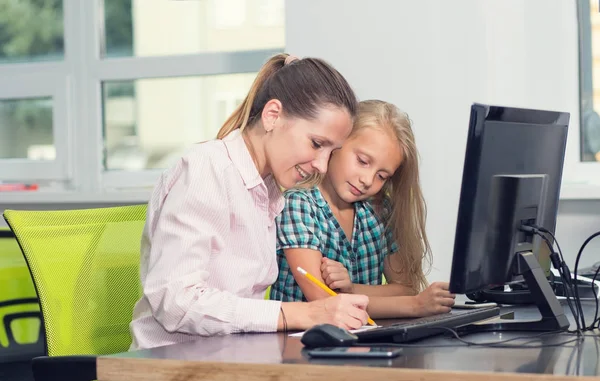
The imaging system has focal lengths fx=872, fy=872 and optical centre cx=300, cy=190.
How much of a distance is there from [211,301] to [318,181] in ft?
2.15

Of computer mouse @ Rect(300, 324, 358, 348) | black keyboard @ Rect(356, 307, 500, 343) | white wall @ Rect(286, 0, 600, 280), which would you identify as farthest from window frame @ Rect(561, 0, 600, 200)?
computer mouse @ Rect(300, 324, 358, 348)

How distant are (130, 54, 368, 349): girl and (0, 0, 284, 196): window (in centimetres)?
160

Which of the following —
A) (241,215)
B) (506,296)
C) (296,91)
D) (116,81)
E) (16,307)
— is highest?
(296,91)

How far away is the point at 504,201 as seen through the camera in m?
1.38

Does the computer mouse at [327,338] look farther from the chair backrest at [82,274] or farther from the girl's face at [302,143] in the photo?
the chair backrest at [82,274]

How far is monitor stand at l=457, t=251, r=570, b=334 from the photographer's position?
139cm

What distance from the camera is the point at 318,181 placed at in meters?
1.98

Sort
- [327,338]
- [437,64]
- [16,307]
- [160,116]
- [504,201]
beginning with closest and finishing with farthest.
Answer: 1. [327,338]
2. [504,201]
3. [437,64]
4. [16,307]
5. [160,116]

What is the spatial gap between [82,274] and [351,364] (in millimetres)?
786

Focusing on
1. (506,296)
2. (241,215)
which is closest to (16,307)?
(241,215)

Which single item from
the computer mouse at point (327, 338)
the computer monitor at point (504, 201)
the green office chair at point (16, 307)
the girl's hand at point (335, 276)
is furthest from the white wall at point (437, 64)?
the computer mouse at point (327, 338)

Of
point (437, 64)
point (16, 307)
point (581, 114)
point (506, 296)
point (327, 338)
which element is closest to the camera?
point (327, 338)

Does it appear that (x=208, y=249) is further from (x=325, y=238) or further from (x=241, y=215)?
(x=325, y=238)

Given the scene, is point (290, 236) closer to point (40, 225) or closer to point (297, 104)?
point (297, 104)
